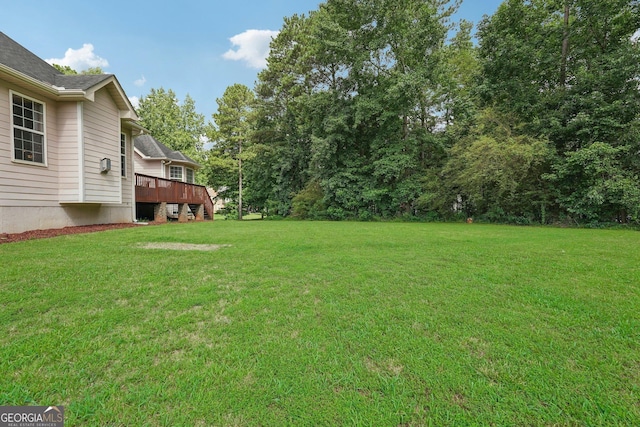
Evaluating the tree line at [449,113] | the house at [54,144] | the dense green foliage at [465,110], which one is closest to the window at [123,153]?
the house at [54,144]

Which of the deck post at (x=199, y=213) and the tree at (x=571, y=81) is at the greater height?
the tree at (x=571, y=81)

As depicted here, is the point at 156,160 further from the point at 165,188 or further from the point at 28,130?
the point at 28,130

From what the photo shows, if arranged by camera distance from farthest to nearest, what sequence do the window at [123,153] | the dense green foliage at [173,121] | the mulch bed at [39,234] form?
1. the dense green foliage at [173,121]
2. the window at [123,153]
3. the mulch bed at [39,234]

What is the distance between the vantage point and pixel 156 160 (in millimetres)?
17125

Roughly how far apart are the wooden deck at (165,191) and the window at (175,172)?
11.1 feet

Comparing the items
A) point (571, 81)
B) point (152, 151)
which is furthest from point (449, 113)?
point (152, 151)

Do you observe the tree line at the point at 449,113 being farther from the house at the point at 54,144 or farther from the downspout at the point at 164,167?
the house at the point at 54,144

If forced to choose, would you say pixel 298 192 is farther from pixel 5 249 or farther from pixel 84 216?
pixel 5 249

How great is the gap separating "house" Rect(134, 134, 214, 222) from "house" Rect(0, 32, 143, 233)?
2.73m

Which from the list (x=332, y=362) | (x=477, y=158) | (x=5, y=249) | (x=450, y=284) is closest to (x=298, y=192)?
(x=477, y=158)

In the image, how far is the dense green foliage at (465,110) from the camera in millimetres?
12750
